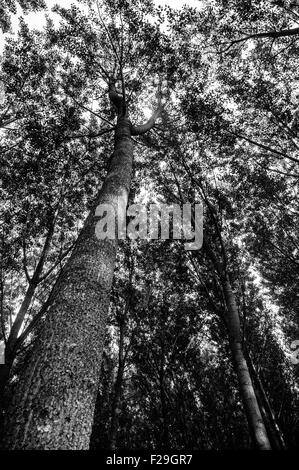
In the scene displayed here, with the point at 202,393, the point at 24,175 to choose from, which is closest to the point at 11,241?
the point at 24,175

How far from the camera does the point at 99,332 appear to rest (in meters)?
2.05

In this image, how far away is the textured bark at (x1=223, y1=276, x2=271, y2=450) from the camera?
13.8 ft

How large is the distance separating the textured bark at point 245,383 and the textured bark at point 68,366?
144 inches

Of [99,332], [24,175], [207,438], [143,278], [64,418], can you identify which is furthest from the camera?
[207,438]

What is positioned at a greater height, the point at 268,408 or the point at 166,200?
the point at 166,200

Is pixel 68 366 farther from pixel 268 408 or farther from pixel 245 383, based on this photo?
pixel 268 408

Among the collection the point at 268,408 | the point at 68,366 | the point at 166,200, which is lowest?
the point at 68,366

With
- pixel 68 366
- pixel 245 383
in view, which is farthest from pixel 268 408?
pixel 68 366

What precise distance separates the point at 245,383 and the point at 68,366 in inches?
162

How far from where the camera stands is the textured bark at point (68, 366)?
1420 mm

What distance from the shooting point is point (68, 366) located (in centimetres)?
170

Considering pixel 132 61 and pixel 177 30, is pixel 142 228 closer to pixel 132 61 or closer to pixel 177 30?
pixel 132 61

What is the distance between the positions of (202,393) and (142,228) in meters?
7.49

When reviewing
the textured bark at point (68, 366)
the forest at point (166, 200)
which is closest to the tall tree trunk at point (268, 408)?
the forest at point (166, 200)
